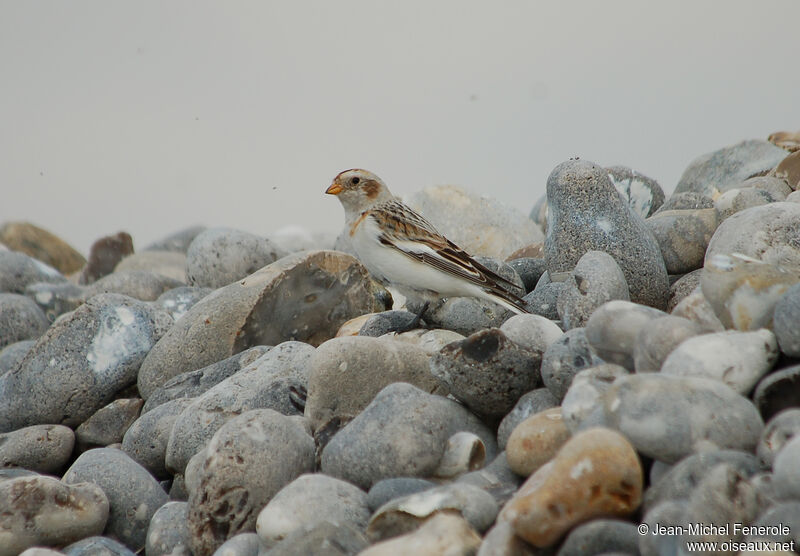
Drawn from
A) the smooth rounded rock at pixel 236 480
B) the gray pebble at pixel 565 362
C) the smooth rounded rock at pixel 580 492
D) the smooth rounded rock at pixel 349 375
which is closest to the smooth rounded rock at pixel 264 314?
the smooth rounded rock at pixel 349 375

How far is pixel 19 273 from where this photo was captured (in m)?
10.6

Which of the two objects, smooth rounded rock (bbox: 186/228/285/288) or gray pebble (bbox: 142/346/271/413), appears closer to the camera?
gray pebble (bbox: 142/346/271/413)

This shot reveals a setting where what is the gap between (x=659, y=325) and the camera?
140 inches

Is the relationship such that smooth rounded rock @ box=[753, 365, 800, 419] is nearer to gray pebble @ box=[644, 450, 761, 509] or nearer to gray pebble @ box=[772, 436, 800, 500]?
gray pebble @ box=[644, 450, 761, 509]

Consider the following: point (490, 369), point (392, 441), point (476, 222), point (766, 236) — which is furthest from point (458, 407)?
point (476, 222)

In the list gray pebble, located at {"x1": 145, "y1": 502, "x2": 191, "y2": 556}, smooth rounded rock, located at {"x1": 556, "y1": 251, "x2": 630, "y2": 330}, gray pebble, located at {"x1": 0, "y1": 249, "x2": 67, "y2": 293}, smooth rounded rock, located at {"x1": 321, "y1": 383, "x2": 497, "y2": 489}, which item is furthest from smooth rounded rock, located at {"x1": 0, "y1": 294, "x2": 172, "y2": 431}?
gray pebble, located at {"x1": 0, "y1": 249, "x2": 67, "y2": 293}

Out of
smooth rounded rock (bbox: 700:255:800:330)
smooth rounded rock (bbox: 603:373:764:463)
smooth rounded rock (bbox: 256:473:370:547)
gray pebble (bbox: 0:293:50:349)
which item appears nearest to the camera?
smooth rounded rock (bbox: 603:373:764:463)

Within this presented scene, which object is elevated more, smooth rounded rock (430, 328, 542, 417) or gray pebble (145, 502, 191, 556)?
smooth rounded rock (430, 328, 542, 417)

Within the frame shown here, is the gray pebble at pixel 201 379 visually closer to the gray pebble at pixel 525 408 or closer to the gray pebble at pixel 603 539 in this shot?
the gray pebble at pixel 525 408

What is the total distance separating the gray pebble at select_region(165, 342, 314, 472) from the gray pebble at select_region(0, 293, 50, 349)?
4.46 meters

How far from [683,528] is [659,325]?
3.76ft

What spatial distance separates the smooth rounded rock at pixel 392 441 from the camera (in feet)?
12.2

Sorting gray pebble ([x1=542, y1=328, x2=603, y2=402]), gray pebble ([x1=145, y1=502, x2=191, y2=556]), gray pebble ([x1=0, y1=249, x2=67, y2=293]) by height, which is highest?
gray pebble ([x1=0, y1=249, x2=67, y2=293])

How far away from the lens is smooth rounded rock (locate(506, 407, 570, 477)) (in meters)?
3.41
